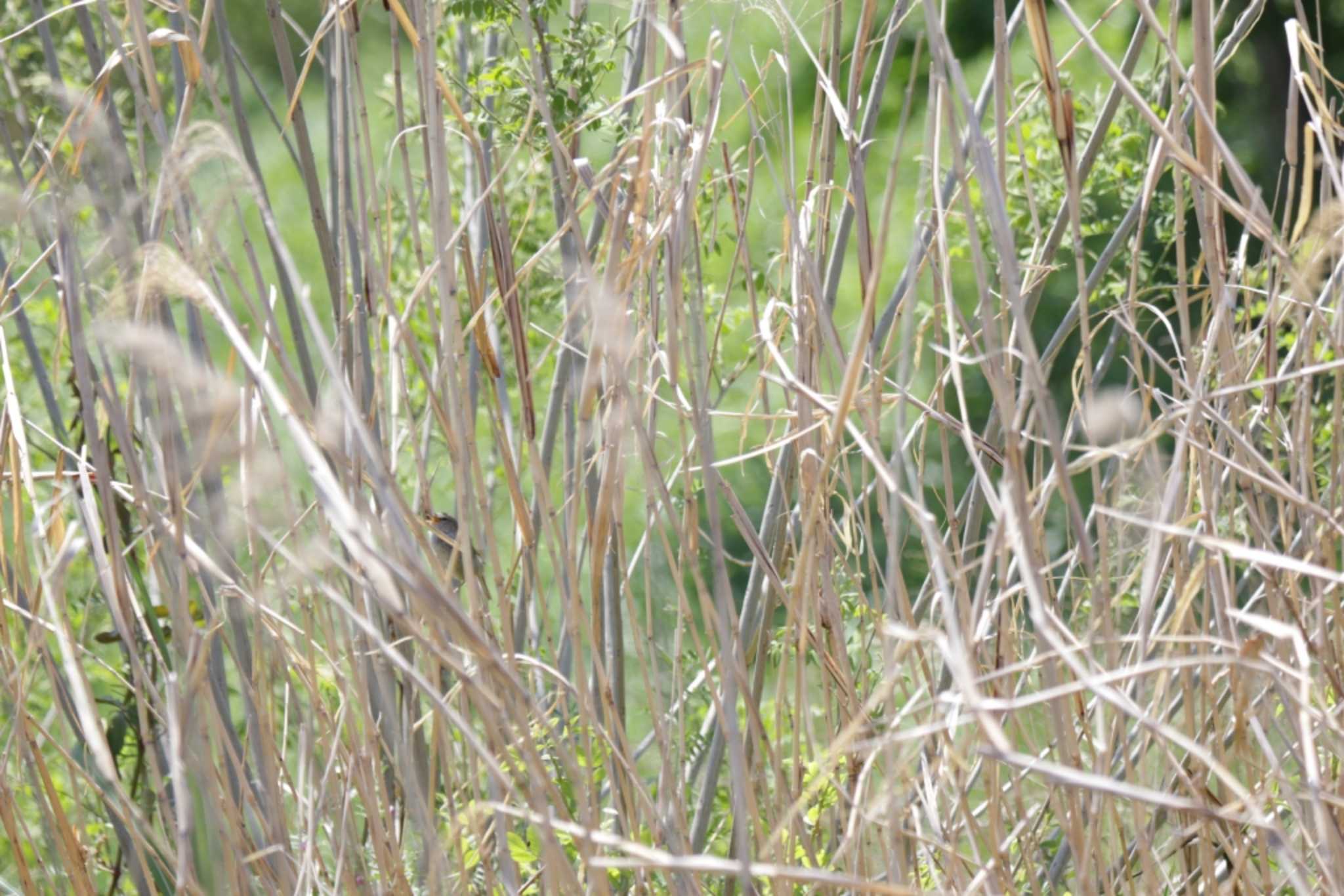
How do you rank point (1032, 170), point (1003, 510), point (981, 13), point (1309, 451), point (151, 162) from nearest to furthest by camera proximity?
point (1003, 510), point (1309, 451), point (1032, 170), point (151, 162), point (981, 13)

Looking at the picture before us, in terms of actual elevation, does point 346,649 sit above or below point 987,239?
above

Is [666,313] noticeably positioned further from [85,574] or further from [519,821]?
[85,574]

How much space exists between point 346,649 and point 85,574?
1546 millimetres

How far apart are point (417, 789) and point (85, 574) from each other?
5.61 ft

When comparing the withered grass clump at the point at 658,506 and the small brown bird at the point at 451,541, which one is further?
the small brown bird at the point at 451,541

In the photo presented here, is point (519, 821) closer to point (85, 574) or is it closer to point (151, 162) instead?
point (85, 574)

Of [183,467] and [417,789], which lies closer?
[417,789]

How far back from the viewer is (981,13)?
108 inches

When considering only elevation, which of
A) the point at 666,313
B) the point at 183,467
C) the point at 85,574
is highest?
the point at 666,313

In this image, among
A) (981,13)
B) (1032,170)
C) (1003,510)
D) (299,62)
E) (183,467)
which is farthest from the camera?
(981,13)

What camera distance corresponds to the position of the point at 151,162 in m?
2.16

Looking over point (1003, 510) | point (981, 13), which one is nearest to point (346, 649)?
point (1003, 510)

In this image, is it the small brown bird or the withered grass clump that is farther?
the small brown bird

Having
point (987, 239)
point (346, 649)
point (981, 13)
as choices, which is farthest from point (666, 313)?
point (981, 13)
